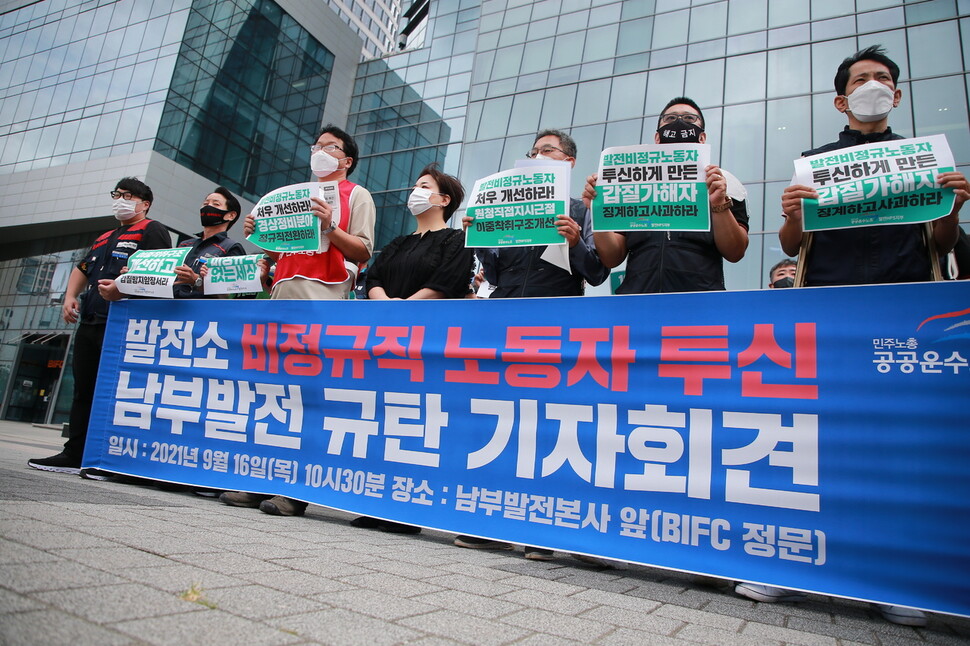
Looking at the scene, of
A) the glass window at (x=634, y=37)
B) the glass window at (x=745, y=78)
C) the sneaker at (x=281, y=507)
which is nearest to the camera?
the sneaker at (x=281, y=507)

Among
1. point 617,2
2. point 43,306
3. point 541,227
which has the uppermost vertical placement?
point 617,2

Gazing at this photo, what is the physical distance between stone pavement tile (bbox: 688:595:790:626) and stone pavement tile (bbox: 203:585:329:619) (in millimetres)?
1377

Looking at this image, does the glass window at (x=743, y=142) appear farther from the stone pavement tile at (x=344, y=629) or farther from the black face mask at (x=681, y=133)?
the stone pavement tile at (x=344, y=629)

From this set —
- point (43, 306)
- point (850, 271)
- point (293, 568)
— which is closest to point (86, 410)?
point (293, 568)

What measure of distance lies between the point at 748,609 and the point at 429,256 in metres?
2.54

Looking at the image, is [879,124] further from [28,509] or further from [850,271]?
[28,509]

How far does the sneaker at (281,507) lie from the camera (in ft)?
10.7

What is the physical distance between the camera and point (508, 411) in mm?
2867

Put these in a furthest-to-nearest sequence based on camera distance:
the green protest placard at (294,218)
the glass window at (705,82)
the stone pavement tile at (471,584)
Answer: the glass window at (705,82) < the green protest placard at (294,218) < the stone pavement tile at (471,584)

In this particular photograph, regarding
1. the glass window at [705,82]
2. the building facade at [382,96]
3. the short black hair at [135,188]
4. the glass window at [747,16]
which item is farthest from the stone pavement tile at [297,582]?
the glass window at [747,16]

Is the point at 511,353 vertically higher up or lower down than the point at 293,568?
higher up

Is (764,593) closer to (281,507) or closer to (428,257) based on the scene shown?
(281,507)

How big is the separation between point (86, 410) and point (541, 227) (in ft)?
11.9

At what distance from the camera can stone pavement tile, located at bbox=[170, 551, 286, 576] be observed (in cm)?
182
